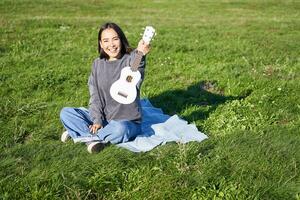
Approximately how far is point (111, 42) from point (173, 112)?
6.65 ft

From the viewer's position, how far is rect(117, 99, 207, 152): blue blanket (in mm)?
6531

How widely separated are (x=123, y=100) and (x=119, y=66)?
0.55 m

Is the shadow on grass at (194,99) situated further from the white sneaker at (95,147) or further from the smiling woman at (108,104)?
the white sneaker at (95,147)

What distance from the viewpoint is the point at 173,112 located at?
27.4ft

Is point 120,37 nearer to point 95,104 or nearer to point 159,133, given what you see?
point 95,104

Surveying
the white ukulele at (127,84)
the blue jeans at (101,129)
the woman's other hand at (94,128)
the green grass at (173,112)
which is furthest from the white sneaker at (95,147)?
the white ukulele at (127,84)

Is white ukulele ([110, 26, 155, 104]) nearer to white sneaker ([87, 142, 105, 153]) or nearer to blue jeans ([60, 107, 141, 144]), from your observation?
blue jeans ([60, 107, 141, 144])

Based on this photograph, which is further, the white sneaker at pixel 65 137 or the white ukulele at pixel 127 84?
the white ukulele at pixel 127 84

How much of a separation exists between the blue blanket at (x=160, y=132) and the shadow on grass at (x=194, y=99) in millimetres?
563

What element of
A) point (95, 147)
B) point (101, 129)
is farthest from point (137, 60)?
point (95, 147)

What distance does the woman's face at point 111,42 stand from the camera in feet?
22.7

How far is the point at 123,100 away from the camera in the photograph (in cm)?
698

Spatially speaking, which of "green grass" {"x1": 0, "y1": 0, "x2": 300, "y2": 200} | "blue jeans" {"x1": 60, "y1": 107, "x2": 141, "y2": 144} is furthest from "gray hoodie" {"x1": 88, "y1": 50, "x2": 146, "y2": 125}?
"green grass" {"x1": 0, "y1": 0, "x2": 300, "y2": 200}

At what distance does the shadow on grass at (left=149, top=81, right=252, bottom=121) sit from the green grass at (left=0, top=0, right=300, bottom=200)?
0.07ft
